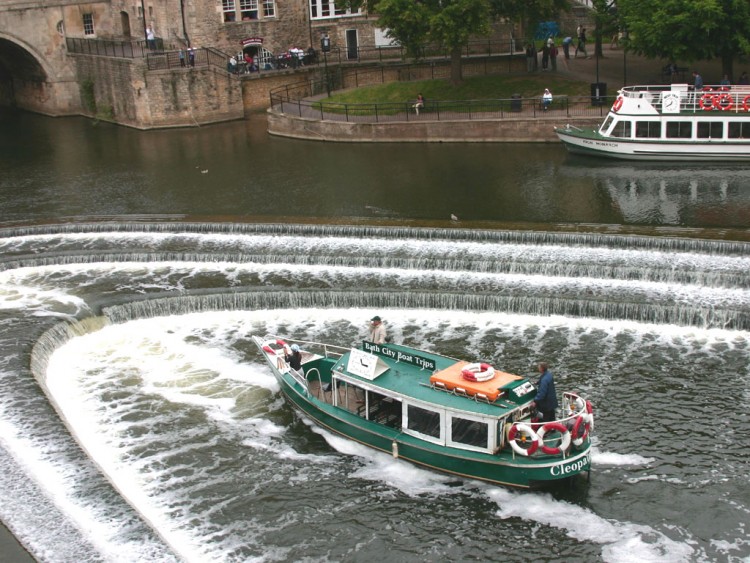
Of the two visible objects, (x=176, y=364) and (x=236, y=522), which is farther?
(x=176, y=364)

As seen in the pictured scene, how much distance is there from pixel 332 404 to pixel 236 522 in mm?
4228

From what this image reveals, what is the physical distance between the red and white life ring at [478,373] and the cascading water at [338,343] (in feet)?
7.37

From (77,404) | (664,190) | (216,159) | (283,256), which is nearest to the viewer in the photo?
(77,404)

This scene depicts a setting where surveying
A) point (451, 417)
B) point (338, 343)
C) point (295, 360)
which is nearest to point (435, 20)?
point (338, 343)

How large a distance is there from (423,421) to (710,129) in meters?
28.9

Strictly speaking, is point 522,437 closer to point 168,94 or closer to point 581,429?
point 581,429

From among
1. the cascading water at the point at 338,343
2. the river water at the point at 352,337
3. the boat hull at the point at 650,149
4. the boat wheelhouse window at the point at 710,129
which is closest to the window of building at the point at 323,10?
the river water at the point at 352,337

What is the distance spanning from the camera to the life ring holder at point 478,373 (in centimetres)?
2116

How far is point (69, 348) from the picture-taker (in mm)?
28703

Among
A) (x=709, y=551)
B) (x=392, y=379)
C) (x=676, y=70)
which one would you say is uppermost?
(x=676, y=70)

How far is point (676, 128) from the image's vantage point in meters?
45.3

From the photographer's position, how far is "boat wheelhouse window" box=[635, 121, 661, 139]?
45750mm

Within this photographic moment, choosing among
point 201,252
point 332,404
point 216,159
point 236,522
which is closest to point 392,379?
point 332,404

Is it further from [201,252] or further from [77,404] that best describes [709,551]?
[201,252]
